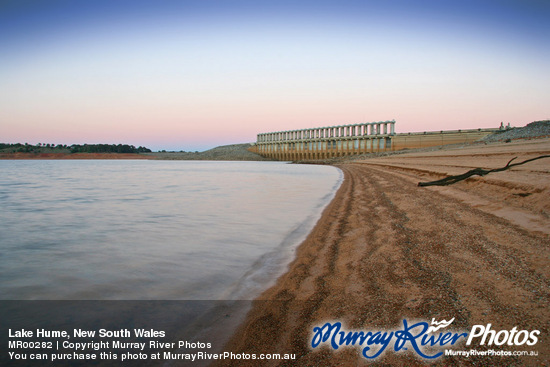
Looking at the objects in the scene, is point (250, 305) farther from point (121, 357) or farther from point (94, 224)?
point (94, 224)

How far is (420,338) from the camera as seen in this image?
238 centimetres

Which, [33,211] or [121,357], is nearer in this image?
[121,357]

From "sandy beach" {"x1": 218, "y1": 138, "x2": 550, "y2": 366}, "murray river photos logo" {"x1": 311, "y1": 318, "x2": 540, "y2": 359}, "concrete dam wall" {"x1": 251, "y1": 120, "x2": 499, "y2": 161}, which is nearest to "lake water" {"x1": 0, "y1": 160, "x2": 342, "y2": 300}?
"sandy beach" {"x1": 218, "y1": 138, "x2": 550, "y2": 366}

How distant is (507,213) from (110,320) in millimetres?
6534

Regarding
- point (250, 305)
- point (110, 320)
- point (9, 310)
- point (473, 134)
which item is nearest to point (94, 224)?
point (9, 310)

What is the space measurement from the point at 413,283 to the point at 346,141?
239 ft

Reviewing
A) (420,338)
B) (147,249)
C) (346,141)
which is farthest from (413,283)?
(346,141)

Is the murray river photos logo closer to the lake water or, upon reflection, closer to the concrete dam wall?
the lake water

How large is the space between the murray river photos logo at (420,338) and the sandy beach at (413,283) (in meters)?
0.06

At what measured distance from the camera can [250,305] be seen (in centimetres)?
345

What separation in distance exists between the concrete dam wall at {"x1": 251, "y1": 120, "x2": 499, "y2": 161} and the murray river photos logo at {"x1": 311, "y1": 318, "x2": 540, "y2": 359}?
53.1m

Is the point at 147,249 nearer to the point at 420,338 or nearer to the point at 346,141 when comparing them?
the point at 420,338

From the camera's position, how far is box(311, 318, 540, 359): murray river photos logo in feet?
7.30

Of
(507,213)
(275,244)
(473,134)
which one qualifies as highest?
(473,134)
